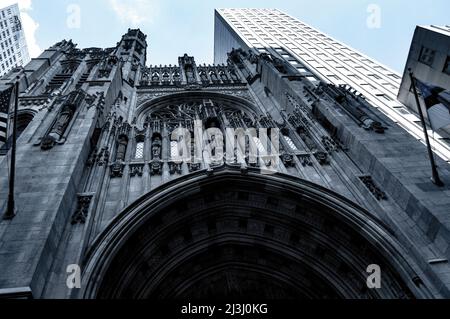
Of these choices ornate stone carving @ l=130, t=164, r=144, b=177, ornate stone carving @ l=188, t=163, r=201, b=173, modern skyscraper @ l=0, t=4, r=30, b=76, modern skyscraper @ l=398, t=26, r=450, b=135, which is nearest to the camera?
ornate stone carving @ l=130, t=164, r=144, b=177

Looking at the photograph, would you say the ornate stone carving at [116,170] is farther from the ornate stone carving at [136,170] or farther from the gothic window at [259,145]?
the gothic window at [259,145]

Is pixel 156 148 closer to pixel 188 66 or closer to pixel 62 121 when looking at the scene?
pixel 62 121

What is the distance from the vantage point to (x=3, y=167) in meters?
13.1

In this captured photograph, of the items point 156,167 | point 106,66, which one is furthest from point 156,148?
point 106,66

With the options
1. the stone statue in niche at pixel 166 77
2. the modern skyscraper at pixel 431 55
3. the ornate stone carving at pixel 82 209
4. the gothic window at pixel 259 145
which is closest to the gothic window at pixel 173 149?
the gothic window at pixel 259 145

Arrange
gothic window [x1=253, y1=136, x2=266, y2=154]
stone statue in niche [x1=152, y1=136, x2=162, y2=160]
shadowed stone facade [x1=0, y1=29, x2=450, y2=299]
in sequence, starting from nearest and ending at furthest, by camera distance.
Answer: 1. shadowed stone facade [x1=0, y1=29, x2=450, y2=299]
2. stone statue in niche [x1=152, y1=136, x2=162, y2=160]
3. gothic window [x1=253, y1=136, x2=266, y2=154]

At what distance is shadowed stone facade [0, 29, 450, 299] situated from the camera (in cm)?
1113

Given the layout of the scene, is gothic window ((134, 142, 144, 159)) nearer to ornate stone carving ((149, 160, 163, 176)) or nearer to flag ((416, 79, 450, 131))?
ornate stone carving ((149, 160, 163, 176))

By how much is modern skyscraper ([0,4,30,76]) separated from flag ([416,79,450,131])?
74619 mm

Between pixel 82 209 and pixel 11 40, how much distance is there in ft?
260

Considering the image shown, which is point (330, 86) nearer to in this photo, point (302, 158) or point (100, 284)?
point (302, 158)

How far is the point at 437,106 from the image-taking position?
45.6 ft

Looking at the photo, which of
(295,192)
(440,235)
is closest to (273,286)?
(295,192)

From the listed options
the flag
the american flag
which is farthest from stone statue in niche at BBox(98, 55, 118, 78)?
the flag
